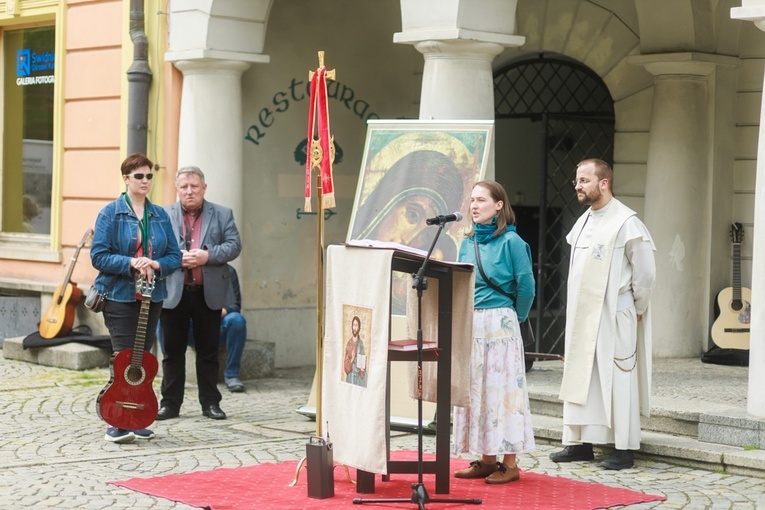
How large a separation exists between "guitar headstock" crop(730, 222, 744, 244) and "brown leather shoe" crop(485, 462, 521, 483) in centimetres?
478

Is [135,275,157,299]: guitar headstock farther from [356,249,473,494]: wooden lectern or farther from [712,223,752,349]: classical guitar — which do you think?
[712,223,752,349]: classical guitar

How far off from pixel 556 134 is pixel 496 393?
6.07 meters

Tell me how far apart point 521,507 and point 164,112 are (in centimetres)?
663

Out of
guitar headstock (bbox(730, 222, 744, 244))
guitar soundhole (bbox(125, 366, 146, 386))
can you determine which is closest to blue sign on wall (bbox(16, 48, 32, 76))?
guitar soundhole (bbox(125, 366, 146, 386))

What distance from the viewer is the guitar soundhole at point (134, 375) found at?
867 centimetres

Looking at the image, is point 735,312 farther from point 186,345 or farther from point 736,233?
point 186,345

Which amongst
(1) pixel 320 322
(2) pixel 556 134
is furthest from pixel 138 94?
(1) pixel 320 322

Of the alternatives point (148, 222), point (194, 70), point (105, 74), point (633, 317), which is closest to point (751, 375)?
point (633, 317)

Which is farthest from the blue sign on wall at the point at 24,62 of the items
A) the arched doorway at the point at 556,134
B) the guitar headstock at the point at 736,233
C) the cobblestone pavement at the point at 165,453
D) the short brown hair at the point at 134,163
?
the guitar headstock at the point at 736,233

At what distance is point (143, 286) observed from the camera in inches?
340

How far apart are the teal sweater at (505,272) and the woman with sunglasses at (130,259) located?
2.32m

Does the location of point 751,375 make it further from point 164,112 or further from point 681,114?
point 164,112

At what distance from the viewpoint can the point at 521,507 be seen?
6.76 meters

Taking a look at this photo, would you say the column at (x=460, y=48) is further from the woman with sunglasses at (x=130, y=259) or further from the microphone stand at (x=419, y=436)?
the microphone stand at (x=419, y=436)
